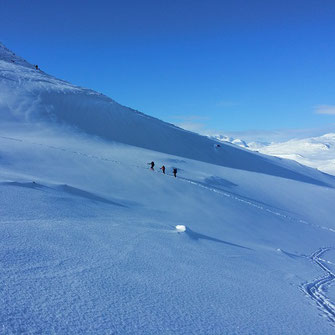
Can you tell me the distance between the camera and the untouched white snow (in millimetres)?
4234

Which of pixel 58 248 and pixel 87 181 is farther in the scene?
pixel 87 181

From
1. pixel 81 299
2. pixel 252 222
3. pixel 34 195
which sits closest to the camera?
pixel 81 299

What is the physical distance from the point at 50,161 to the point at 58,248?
15.4 m

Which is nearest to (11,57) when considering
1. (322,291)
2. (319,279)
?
(319,279)

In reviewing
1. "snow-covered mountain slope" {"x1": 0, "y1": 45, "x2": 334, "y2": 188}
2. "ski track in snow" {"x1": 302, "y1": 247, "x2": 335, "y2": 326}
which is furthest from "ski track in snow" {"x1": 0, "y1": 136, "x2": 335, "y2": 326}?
"snow-covered mountain slope" {"x1": 0, "y1": 45, "x2": 334, "y2": 188}

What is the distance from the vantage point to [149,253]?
286 inches

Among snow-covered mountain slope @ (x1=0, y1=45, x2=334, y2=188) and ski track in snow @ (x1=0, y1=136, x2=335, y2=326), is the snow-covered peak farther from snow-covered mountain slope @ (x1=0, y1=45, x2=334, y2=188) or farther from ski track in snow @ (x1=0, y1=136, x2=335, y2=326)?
ski track in snow @ (x1=0, y1=136, x2=335, y2=326)

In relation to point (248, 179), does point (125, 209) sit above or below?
below

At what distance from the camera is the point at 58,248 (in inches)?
243

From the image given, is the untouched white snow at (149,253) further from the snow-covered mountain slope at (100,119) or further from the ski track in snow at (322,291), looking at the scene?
the snow-covered mountain slope at (100,119)

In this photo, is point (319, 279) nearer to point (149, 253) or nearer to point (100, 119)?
point (149, 253)

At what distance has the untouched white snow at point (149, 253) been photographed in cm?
423

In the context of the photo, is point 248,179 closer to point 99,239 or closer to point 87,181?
point 87,181

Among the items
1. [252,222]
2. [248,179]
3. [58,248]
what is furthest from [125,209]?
[248,179]
